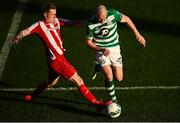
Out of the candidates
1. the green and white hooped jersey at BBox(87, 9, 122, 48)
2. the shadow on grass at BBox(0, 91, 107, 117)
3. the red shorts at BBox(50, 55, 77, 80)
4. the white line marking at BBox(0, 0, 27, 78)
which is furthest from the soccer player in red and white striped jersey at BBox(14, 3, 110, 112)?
the white line marking at BBox(0, 0, 27, 78)

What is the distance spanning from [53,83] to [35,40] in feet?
11.5

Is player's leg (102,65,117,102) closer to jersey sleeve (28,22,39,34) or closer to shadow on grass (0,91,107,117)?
shadow on grass (0,91,107,117)

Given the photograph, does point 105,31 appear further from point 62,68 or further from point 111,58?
point 62,68

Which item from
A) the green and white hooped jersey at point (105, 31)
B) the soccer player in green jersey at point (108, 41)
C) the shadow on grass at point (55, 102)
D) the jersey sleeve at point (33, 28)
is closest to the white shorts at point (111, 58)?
the soccer player in green jersey at point (108, 41)

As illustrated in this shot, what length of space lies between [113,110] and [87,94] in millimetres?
597

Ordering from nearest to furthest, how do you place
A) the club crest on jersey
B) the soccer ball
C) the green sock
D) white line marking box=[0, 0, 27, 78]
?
the soccer ball, the club crest on jersey, the green sock, white line marking box=[0, 0, 27, 78]

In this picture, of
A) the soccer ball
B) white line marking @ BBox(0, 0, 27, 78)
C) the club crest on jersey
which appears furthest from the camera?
white line marking @ BBox(0, 0, 27, 78)

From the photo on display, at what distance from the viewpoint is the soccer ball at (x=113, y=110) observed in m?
10.7

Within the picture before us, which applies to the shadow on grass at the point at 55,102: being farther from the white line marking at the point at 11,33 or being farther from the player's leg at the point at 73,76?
the white line marking at the point at 11,33

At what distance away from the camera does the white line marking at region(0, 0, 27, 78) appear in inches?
537

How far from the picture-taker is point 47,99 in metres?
11.7

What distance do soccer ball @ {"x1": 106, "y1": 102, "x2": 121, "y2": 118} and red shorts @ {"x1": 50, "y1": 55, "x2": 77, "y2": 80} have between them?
93 centimetres

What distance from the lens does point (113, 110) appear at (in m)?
10.7

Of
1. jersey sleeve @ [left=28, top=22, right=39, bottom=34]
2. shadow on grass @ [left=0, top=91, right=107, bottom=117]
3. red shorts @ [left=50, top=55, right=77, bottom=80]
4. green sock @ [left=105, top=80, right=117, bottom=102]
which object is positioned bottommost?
shadow on grass @ [left=0, top=91, right=107, bottom=117]
